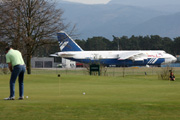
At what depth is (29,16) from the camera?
142ft

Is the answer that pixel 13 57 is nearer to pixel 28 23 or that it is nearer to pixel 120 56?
pixel 28 23

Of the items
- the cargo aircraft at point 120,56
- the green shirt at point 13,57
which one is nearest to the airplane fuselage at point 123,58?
the cargo aircraft at point 120,56

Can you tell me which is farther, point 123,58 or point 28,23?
point 123,58

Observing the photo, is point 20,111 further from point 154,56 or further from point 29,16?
point 154,56

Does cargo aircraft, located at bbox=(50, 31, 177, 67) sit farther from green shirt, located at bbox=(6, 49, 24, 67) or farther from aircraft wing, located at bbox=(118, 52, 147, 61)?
green shirt, located at bbox=(6, 49, 24, 67)

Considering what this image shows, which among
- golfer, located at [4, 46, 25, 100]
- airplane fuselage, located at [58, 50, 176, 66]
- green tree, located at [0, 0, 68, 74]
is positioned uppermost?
green tree, located at [0, 0, 68, 74]

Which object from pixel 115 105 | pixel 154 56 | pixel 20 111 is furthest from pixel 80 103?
pixel 154 56

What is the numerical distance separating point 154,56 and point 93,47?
73.3 metres

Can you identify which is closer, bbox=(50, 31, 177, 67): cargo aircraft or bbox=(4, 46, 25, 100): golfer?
bbox=(4, 46, 25, 100): golfer

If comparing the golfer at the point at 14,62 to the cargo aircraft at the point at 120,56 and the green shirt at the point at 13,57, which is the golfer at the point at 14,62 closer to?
the green shirt at the point at 13,57


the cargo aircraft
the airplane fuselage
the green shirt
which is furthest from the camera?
the airplane fuselage

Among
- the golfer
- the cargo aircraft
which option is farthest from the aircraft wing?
the golfer

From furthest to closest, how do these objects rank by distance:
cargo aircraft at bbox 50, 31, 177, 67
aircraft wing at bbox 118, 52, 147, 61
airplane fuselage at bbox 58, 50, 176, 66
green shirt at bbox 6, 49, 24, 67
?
1. aircraft wing at bbox 118, 52, 147, 61
2. airplane fuselage at bbox 58, 50, 176, 66
3. cargo aircraft at bbox 50, 31, 177, 67
4. green shirt at bbox 6, 49, 24, 67

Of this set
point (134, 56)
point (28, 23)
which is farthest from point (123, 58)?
point (28, 23)
